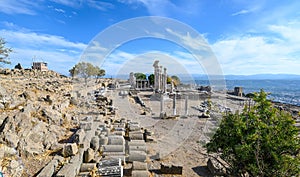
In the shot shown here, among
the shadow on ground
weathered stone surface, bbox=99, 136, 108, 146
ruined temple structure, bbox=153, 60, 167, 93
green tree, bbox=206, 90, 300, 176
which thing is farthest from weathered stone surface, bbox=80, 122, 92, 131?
ruined temple structure, bbox=153, 60, 167, 93

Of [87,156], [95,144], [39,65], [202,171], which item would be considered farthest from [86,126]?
[39,65]

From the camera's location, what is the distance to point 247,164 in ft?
15.4

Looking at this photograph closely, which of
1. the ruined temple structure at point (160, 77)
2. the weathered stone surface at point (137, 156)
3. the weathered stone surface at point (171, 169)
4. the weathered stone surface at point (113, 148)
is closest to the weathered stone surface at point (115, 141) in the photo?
the weathered stone surface at point (113, 148)

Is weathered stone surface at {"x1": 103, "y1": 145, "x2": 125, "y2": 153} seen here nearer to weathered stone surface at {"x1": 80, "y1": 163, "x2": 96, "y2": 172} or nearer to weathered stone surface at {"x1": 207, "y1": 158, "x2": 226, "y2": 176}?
weathered stone surface at {"x1": 80, "y1": 163, "x2": 96, "y2": 172}

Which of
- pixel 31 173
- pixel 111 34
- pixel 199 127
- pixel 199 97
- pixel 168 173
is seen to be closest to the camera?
pixel 31 173

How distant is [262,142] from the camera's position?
4555 mm

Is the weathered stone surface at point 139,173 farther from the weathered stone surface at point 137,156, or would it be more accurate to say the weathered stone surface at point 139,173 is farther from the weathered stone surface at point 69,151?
the weathered stone surface at point 69,151

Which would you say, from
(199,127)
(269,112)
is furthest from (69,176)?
(199,127)

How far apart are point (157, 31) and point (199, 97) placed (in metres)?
21.6

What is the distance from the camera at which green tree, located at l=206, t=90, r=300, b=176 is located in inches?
169

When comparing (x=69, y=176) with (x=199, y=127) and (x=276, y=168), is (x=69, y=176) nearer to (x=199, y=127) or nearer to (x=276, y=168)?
(x=276, y=168)

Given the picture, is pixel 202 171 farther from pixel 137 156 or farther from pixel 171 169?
pixel 137 156

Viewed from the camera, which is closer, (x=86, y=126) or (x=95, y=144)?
(x=95, y=144)

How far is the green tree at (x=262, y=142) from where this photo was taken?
4.29 meters
